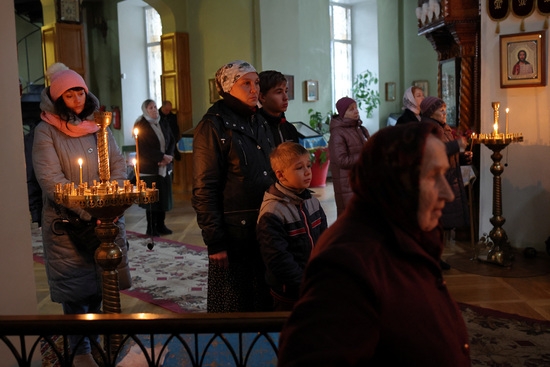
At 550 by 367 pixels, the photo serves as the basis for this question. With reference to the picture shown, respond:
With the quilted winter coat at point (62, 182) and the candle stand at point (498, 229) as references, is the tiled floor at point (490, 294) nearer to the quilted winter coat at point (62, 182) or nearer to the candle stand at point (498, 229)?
the candle stand at point (498, 229)

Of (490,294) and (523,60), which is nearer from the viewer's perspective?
(490,294)

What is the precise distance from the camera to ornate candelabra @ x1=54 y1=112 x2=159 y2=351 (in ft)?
7.84

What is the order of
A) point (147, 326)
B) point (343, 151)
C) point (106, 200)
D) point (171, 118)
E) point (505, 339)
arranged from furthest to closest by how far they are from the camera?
point (171, 118)
point (343, 151)
point (505, 339)
point (106, 200)
point (147, 326)

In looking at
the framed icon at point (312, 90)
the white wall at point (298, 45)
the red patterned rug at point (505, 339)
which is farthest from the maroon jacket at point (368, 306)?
the framed icon at point (312, 90)

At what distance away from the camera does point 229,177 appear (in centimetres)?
301

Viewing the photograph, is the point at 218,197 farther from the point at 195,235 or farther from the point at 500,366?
the point at 195,235

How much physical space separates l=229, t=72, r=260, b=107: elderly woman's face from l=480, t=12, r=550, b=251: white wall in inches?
154

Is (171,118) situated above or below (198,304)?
above

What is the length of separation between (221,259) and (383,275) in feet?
6.13

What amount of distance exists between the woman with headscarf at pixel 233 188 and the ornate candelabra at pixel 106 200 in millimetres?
460

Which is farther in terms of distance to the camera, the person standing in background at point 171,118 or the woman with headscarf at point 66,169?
the person standing in background at point 171,118

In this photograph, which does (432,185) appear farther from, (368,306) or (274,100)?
(274,100)

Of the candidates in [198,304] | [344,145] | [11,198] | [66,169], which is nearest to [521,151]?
[344,145]

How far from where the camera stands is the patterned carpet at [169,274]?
15.9 ft
